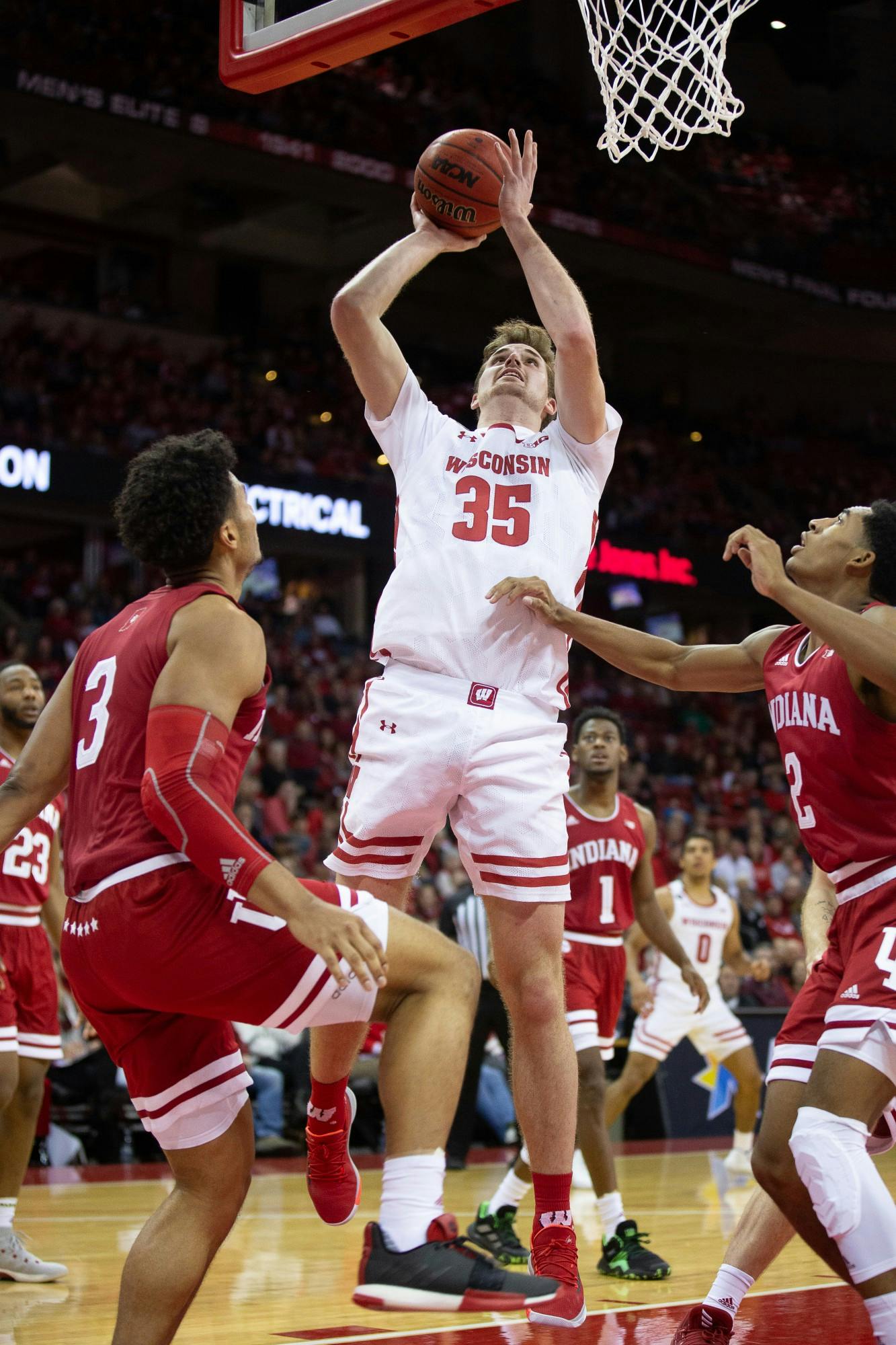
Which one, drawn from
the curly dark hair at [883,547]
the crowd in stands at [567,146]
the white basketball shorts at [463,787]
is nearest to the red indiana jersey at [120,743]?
the white basketball shorts at [463,787]

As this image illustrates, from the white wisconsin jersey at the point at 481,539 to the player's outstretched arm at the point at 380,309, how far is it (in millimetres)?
81

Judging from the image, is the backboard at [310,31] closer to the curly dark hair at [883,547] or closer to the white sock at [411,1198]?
the curly dark hair at [883,547]

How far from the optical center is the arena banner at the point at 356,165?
17.9 meters

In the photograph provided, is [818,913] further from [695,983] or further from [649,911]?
[649,911]

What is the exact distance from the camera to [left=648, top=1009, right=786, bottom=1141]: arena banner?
12570 millimetres

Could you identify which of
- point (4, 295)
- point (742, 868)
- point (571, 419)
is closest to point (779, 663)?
point (571, 419)

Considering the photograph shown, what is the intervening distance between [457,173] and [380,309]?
1.60 ft

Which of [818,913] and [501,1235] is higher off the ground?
[818,913]

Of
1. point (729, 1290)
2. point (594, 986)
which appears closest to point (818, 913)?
point (729, 1290)

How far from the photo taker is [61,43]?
18.2m

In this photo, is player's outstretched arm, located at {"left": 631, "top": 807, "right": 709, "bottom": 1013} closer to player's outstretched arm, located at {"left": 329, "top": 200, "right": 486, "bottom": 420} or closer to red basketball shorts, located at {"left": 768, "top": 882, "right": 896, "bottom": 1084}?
red basketball shorts, located at {"left": 768, "top": 882, "right": 896, "bottom": 1084}

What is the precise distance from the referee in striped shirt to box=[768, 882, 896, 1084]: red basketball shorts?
588 centimetres

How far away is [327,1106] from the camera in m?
4.29

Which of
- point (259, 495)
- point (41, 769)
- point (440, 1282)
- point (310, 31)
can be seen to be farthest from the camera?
point (259, 495)
